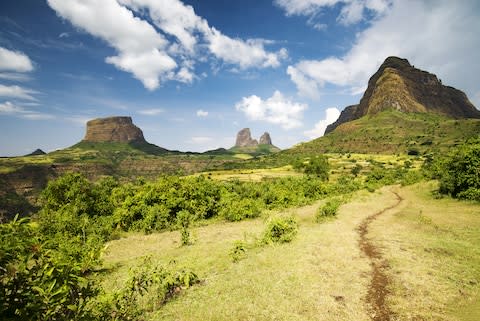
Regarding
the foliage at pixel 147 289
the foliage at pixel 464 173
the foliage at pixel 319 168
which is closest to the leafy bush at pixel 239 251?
the foliage at pixel 147 289

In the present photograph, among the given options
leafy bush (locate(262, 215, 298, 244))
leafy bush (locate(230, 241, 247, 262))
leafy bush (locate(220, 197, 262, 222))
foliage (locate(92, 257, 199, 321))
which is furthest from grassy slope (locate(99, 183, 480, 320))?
leafy bush (locate(220, 197, 262, 222))

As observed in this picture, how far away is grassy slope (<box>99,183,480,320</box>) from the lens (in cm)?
1150

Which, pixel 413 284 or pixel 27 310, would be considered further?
pixel 413 284

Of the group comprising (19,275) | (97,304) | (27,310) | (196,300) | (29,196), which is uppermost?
(19,275)

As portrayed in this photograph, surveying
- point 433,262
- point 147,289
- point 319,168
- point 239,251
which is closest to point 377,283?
point 433,262

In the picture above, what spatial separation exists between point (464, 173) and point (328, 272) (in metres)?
31.5

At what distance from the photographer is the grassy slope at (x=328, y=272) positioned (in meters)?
11.5

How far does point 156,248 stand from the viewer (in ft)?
85.6

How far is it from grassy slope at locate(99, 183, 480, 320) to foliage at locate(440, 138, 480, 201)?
9.70 metres

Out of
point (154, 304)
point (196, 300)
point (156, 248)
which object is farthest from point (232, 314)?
point (156, 248)

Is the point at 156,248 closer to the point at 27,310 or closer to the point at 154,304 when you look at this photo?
the point at 154,304

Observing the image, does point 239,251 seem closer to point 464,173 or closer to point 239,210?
point 239,210

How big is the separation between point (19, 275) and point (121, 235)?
1187 inches

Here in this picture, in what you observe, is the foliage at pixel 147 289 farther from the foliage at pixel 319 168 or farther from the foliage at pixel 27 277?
the foliage at pixel 319 168
